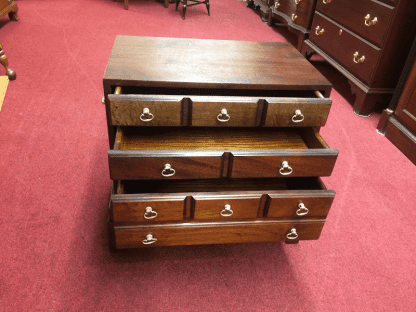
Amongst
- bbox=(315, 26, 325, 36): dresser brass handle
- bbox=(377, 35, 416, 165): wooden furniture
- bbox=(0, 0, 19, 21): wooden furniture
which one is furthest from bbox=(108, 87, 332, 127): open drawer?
bbox=(0, 0, 19, 21): wooden furniture

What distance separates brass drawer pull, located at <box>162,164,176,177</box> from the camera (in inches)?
36.1

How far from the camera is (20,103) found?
1.83 m

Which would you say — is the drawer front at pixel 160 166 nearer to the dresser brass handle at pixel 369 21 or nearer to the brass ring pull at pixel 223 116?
the brass ring pull at pixel 223 116

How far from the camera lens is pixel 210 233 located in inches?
38.8

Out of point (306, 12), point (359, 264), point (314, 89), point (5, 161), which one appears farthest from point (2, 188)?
point (306, 12)

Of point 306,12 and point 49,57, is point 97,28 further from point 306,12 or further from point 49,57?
point 306,12

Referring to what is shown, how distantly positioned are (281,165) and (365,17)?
4.41ft

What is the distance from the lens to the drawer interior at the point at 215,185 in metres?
1.05

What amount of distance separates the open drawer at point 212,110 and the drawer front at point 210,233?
29cm

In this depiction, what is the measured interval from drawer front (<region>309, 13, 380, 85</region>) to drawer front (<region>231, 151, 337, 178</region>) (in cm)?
114

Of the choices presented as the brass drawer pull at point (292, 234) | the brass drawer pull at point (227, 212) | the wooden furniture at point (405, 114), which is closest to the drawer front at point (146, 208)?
the brass drawer pull at point (227, 212)

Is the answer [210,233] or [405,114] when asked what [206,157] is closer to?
[210,233]

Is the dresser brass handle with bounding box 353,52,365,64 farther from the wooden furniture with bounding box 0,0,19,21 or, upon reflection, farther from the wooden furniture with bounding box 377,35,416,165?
the wooden furniture with bounding box 0,0,19,21

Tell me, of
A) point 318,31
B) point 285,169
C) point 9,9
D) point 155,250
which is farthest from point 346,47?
point 9,9
